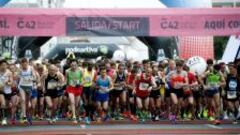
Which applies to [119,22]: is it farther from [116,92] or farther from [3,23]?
[3,23]

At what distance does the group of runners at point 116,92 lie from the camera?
20.0 m

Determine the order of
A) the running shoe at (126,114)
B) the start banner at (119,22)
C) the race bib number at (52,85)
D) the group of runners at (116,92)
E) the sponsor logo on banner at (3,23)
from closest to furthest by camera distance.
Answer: the group of runners at (116,92) < the race bib number at (52,85) < the sponsor logo on banner at (3,23) < the start banner at (119,22) < the running shoe at (126,114)

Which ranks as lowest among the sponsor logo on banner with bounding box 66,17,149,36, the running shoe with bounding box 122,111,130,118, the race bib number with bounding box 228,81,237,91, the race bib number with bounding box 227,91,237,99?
the running shoe with bounding box 122,111,130,118

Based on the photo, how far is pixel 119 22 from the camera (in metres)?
20.9

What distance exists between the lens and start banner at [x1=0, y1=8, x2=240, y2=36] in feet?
68.0

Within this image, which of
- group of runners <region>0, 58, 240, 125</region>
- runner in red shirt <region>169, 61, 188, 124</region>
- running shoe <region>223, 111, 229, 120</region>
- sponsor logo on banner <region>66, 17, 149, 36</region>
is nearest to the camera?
group of runners <region>0, 58, 240, 125</region>

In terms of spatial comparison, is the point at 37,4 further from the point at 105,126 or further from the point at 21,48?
the point at 105,126

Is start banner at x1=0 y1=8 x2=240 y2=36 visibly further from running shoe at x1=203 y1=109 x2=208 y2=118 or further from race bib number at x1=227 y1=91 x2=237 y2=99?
running shoe at x1=203 y1=109 x2=208 y2=118

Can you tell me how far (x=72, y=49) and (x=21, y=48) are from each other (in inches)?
102

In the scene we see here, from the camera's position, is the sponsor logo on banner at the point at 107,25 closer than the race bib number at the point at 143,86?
No

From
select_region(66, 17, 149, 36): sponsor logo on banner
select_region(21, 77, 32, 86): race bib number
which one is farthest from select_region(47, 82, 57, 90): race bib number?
select_region(66, 17, 149, 36): sponsor logo on banner

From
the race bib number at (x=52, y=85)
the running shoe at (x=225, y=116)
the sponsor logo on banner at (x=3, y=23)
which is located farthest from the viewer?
the running shoe at (x=225, y=116)

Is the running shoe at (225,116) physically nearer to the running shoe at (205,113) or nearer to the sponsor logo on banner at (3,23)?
the running shoe at (205,113)

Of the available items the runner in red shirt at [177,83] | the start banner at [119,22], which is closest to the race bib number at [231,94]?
the runner in red shirt at [177,83]
